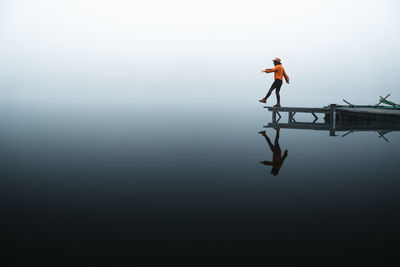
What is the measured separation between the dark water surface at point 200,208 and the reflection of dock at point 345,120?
4301mm

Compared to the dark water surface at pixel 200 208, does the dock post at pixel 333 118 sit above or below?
above

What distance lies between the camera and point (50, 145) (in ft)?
60.6

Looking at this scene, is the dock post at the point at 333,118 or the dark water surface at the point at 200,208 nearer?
the dark water surface at the point at 200,208

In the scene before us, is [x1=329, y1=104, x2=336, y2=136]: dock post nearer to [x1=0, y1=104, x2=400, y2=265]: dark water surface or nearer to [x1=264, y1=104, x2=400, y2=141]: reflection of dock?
[x1=264, y1=104, x2=400, y2=141]: reflection of dock

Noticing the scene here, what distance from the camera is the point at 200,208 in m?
7.63

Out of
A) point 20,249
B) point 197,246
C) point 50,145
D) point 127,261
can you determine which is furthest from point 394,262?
point 50,145

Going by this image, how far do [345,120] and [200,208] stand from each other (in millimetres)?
15400

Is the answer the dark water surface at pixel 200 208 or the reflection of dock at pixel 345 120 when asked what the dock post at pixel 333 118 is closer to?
the reflection of dock at pixel 345 120

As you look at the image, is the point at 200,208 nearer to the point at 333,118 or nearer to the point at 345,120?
the point at 333,118

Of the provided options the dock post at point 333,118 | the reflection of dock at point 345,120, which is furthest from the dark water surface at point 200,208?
the reflection of dock at point 345,120

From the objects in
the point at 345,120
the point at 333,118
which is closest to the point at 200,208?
the point at 333,118

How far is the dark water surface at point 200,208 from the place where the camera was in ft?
18.3

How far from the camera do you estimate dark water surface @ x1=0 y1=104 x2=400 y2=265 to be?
557 cm

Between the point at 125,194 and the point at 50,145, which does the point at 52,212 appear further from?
the point at 50,145
